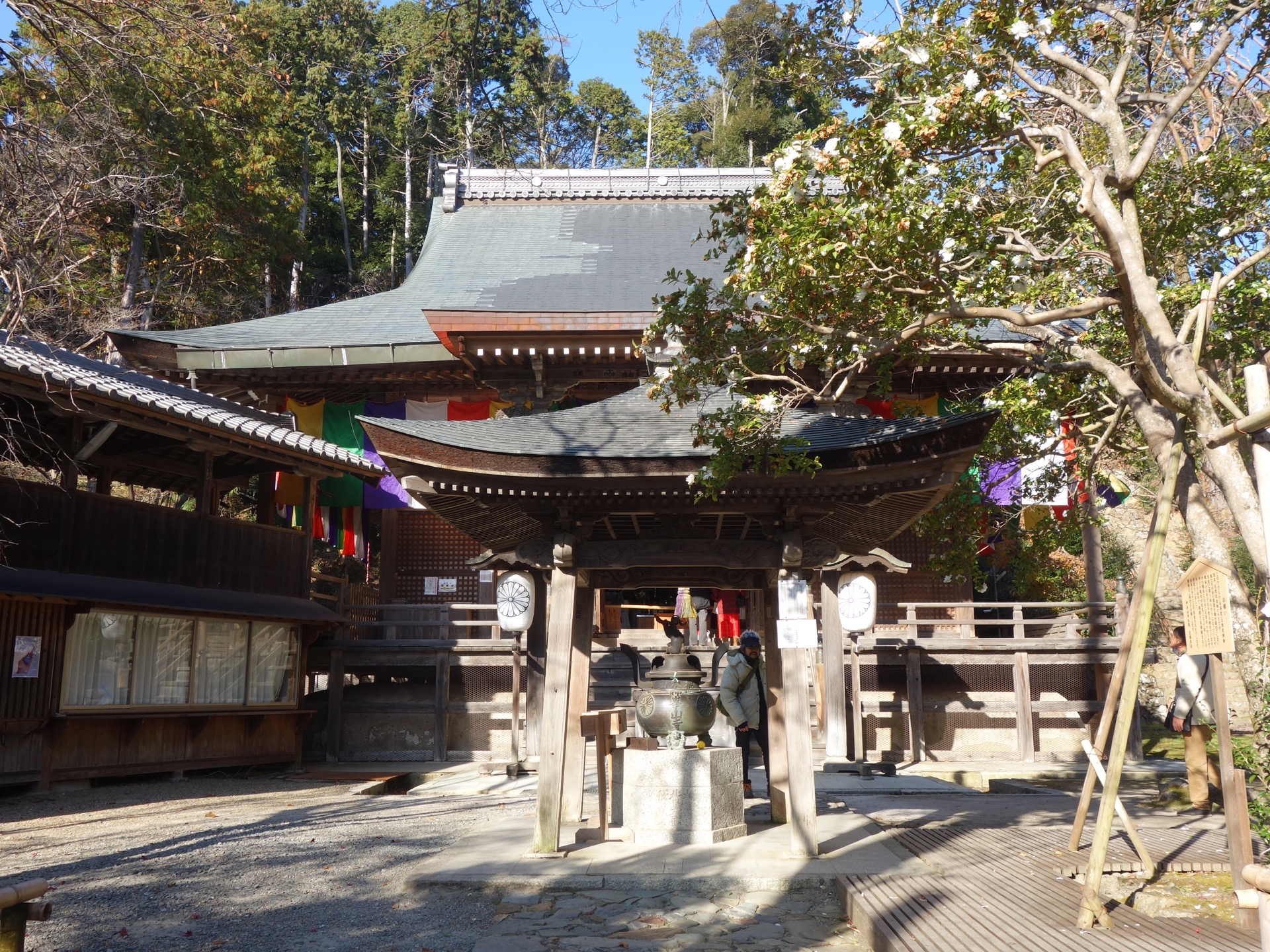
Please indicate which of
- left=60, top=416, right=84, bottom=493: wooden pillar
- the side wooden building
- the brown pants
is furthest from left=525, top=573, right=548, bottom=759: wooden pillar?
the brown pants

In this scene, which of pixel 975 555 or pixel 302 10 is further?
pixel 302 10

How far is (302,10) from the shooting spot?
3092 cm

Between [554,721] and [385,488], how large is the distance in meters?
8.68

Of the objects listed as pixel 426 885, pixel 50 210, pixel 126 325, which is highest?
pixel 126 325

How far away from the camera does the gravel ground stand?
5797mm

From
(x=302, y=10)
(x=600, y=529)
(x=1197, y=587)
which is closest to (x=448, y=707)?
(x=600, y=529)

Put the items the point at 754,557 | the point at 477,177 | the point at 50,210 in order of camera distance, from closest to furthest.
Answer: the point at 754,557 → the point at 50,210 → the point at 477,177

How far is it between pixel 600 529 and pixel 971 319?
3701 mm

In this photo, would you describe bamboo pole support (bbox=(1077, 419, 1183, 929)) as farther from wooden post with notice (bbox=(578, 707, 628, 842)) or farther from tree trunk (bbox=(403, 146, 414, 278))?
tree trunk (bbox=(403, 146, 414, 278))

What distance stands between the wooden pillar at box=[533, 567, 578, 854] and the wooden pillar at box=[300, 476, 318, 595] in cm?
830

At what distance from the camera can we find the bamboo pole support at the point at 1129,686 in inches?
211

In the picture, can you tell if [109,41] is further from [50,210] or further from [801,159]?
[50,210]

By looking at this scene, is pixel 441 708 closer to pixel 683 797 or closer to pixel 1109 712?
pixel 683 797

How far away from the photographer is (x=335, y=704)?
14766 millimetres
